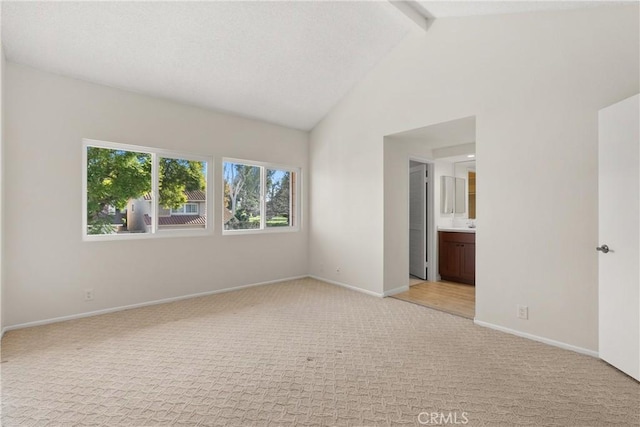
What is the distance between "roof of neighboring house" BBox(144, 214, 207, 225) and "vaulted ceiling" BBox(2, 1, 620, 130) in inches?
61.8

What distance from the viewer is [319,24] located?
11.3 ft

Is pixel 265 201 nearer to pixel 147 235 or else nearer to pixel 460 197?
pixel 147 235

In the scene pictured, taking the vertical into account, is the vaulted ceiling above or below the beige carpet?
above

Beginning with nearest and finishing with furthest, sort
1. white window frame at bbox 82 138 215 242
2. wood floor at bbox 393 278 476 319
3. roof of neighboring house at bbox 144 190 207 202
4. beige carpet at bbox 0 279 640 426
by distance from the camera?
beige carpet at bbox 0 279 640 426 < white window frame at bbox 82 138 215 242 < wood floor at bbox 393 278 476 319 < roof of neighboring house at bbox 144 190 207 202

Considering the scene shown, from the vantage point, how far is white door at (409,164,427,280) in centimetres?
545

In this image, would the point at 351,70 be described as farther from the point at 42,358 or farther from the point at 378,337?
the point at 42,358

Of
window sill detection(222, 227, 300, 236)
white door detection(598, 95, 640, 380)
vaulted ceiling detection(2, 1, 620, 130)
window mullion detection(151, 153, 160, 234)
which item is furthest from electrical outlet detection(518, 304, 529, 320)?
window mullion detection(151, 153, 160, 234)

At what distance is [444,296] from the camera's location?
4418 millimetres

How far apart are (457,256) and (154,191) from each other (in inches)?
186

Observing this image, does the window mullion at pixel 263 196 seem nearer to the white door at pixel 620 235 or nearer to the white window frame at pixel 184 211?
the white window frame at pixel 184 211

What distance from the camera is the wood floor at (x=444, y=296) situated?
3842 mm

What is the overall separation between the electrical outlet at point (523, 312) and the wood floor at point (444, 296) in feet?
1.88

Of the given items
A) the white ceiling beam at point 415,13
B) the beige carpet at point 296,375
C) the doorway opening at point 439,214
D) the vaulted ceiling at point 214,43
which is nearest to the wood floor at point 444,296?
the doorway opening at point 439,214

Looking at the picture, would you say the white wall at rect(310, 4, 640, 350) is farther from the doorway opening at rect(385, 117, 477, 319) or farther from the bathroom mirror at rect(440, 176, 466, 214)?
the bathroom mirror at rect(440, 176, 466, 214)
